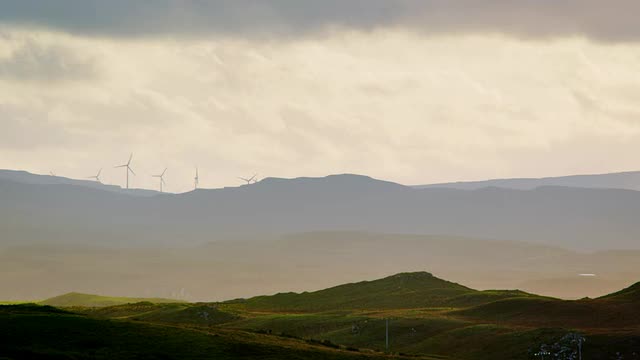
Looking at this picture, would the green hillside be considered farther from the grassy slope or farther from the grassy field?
the grassy slope

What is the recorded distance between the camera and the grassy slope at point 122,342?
98.9 meters

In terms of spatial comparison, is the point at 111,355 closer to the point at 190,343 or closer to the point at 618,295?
the point at 190,343

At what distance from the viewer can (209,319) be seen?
17750 cm

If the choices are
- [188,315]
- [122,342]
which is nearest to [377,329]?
[188,315]

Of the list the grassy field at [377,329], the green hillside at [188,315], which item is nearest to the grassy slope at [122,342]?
the grassy field at [377,329]

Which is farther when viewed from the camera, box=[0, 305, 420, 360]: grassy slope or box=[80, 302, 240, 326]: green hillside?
box=[80, 302, 240, 326]: green hillside

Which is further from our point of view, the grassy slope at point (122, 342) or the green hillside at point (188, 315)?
the green hillside at point (188, 315)

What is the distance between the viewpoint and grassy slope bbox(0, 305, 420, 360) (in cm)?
9894

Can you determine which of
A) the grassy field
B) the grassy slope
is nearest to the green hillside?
the grassy field

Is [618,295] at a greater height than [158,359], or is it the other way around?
[618,295]

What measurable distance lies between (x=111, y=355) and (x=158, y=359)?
4.02 m

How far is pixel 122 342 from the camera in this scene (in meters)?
105

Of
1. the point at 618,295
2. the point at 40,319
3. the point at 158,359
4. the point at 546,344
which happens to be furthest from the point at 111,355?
the point at 618,295

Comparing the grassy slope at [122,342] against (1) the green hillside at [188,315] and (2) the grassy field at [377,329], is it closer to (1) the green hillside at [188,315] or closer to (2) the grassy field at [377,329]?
(2) the grassy field at [377,329]
